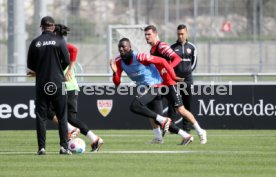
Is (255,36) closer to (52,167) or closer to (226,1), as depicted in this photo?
(226,1)

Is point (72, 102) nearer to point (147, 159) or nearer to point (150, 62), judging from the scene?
point (150, 62)

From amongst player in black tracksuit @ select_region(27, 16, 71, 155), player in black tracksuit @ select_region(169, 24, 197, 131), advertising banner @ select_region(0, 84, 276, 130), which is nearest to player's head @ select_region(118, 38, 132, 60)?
player in black tracksuit @ select_region(27, 16, 71, 155)

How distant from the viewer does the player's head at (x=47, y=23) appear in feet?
48.8

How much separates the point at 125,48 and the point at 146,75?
0.97 meters

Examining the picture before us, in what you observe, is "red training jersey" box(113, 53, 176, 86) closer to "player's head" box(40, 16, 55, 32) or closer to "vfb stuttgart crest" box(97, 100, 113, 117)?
"player's head" box(40, 16, 55, 32)

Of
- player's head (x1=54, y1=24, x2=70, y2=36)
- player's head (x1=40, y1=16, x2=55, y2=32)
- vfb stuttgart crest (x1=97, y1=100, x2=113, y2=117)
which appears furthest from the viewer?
vfb stuttgart crest (x1=97, y1=100, x2=113, y2=117)

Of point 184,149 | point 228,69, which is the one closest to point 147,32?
point 184,149

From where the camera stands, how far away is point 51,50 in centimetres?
1503

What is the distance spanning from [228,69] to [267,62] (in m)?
1.66

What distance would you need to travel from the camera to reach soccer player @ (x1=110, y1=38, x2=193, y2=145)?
1745 cm

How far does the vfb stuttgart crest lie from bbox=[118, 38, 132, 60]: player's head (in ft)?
20.0

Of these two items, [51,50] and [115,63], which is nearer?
[51,50]

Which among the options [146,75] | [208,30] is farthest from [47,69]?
[208,30]

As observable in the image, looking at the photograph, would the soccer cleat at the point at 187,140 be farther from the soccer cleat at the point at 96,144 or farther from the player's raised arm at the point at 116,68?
the soccer cleat at the point at 96,144
